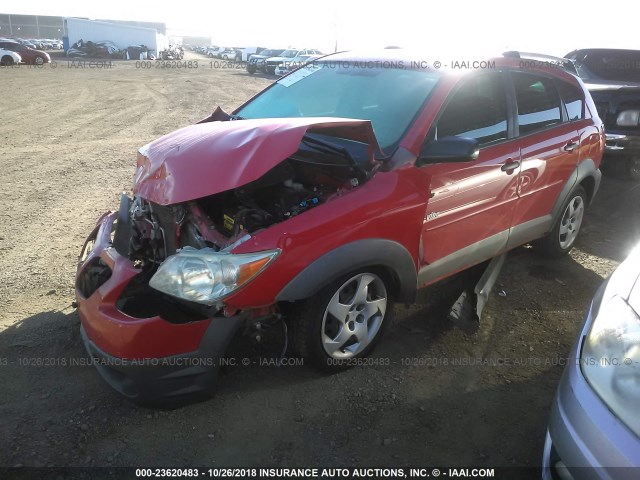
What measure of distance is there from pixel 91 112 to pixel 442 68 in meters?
11.1

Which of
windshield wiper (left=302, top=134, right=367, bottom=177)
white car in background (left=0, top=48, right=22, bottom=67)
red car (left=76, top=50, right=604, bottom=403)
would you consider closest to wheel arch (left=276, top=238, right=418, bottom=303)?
red car (left=76, top=50, right=604, bottom=403)

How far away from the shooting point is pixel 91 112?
12.2 meters

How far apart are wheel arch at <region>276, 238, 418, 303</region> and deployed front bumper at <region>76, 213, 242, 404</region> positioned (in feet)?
1.15

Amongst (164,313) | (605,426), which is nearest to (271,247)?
(164,313)

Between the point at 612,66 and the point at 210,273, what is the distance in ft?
30.4

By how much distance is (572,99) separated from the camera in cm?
435

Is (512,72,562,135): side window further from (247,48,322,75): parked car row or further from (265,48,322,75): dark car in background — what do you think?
(265,48,322,75): dark car in background

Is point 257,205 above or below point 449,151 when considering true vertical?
below

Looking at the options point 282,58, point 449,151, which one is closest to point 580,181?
point 449,151

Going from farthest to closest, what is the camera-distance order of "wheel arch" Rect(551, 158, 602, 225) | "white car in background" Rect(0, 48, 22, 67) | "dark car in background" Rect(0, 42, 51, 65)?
"dark car in background" Rect(0, 42, 51, 65), "white car in background" Rect(0, 48, 22, 67), "wheel arch" Rect(551, 158, 602, 225)

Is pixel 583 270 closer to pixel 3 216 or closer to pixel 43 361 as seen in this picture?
pixel 43 361

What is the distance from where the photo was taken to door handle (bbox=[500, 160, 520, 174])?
3.47 metres

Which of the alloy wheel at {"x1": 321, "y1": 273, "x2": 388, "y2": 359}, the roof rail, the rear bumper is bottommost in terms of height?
the alloy wheel at {"x1": 321, "y1": 273, "x2": 388, "y2": 359}

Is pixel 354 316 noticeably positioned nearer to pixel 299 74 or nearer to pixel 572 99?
pixel 299 74
